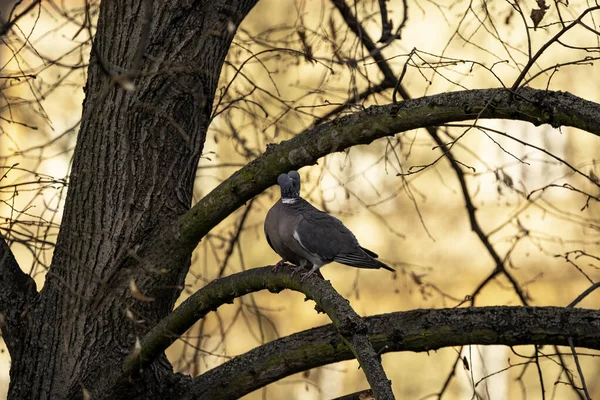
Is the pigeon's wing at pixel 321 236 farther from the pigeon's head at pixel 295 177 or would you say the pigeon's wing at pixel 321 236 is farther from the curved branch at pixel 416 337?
the curved branch at pixel 416 337

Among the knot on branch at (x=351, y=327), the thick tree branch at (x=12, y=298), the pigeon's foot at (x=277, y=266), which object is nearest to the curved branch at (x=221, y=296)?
the pigeon's foot at (x=277, y=266)

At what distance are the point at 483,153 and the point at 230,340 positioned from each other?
276 centimetres

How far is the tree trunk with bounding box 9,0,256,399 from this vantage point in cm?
308

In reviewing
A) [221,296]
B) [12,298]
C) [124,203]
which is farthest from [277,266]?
[12,298]

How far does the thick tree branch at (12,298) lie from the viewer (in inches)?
122

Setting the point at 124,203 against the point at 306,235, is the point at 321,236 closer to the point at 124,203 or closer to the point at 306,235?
the point at 306,235

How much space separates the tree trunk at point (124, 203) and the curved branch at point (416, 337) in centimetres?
37

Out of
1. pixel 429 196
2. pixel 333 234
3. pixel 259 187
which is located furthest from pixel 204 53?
pixel 429 196

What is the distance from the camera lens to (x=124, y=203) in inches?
124

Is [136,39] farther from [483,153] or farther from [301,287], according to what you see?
[483,153]

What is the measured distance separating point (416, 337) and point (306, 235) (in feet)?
1.92

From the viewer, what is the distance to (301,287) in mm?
2592

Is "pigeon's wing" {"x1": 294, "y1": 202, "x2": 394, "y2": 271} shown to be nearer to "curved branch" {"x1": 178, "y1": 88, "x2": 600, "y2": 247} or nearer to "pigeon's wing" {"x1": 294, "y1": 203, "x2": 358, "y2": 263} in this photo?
"pigeon's wing" {"x1": 294, "y1": 203, "x2": 358, "y2": 263}

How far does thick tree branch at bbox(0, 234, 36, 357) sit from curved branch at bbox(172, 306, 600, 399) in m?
0.72
